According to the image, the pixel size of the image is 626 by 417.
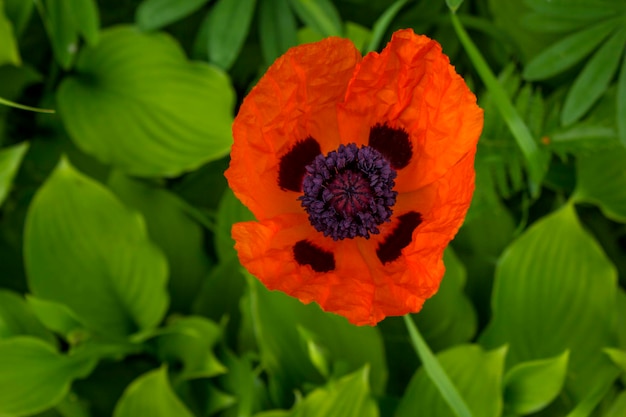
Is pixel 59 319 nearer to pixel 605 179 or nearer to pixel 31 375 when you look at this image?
pixel 31 375

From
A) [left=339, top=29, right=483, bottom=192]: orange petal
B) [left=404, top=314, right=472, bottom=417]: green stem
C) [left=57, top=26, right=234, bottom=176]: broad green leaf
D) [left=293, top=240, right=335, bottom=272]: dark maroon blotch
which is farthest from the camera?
[left=57, top=26, right=234, bottom=176]: broad green leaf

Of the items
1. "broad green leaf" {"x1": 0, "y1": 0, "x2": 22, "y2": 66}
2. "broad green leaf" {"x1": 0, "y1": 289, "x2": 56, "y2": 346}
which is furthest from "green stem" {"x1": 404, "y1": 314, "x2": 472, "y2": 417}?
"broad green leaf" {"x1": 0, "y1": 0, "x2": 22, "y2": 66}

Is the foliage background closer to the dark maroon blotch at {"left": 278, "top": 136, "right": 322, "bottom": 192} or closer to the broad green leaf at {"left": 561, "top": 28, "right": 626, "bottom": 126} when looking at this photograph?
the broad green leaf at {"left": 561, "top": 28, "right": 626, "bottom": 126}

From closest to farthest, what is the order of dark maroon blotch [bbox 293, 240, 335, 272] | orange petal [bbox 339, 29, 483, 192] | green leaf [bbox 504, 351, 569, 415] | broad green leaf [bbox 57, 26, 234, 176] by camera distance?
1. orange petal [bbox 339, 29, 483, 192]
2. dark maroon blotch [bbox 293, 240, 335, 272]
3. green leaf [bbox 504, 351, 569, 415]
4. broad green leaf [bbox 57, 26, 234, 176]

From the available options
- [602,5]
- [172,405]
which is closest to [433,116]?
[602,5]

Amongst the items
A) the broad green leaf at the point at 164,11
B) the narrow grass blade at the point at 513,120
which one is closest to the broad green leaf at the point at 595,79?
the narrow grass blade at the point at 513,120

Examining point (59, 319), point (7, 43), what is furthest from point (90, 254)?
point (7, 43)
